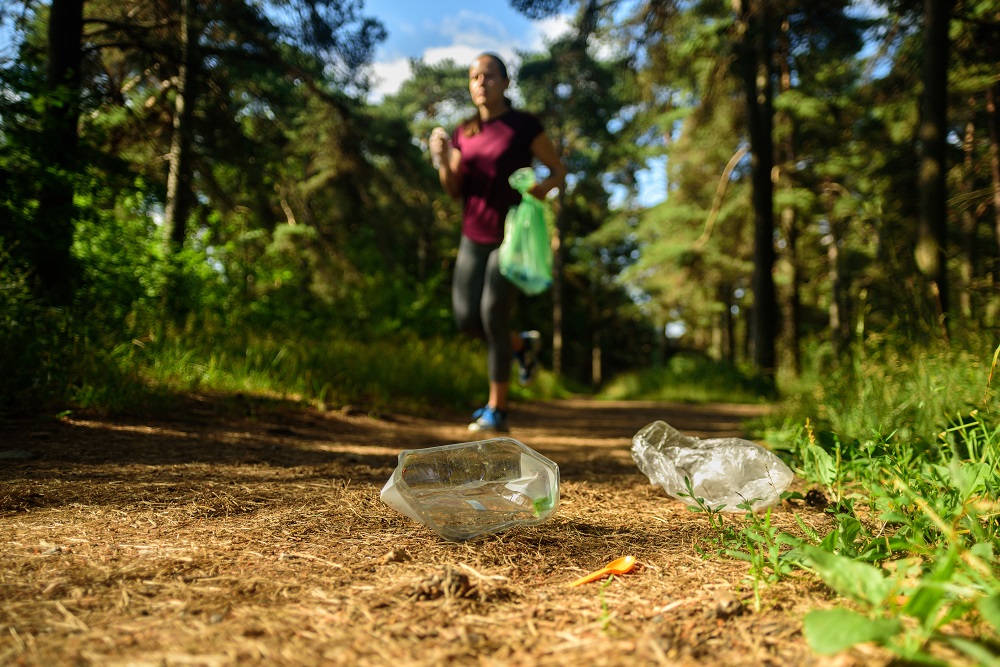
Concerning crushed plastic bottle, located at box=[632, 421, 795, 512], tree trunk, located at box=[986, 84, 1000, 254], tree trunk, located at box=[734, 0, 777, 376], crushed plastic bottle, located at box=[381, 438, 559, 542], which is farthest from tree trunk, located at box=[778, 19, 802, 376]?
crushed plastic bottle, located at box=[381, 438, 559, 542]

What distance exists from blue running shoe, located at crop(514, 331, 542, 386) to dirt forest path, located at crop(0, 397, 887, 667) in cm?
251

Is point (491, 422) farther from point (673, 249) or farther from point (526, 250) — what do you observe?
point (673, 249)

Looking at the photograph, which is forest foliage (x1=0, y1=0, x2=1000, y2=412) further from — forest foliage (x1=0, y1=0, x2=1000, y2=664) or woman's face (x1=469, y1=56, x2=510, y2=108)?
woman's face (x1=469, y1=56, x2=510, y2=108)

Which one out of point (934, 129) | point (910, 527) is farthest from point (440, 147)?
point (934, 129)

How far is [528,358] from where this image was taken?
4.86m

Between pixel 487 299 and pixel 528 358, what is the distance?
129 cm

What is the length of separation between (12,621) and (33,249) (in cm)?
265

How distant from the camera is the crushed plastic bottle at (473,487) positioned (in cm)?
158

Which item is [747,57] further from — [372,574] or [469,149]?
[372,574]

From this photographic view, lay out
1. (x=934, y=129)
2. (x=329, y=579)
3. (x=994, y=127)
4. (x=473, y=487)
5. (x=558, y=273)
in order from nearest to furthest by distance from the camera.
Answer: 1. (x=329, y=579)
2. (x=473, y=487)
3. (x=934, y=129)
4. (x=994, y=127)
5. (x=558, y=273)

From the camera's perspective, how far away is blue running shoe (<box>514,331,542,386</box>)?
15.8 feet

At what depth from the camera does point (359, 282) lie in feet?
35.4

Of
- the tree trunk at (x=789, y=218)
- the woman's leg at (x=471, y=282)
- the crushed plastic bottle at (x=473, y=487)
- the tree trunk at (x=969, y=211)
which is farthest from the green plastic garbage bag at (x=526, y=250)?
the tree trunk at (x=789, y=218)

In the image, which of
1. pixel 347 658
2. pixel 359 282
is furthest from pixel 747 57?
pixel 347 658
